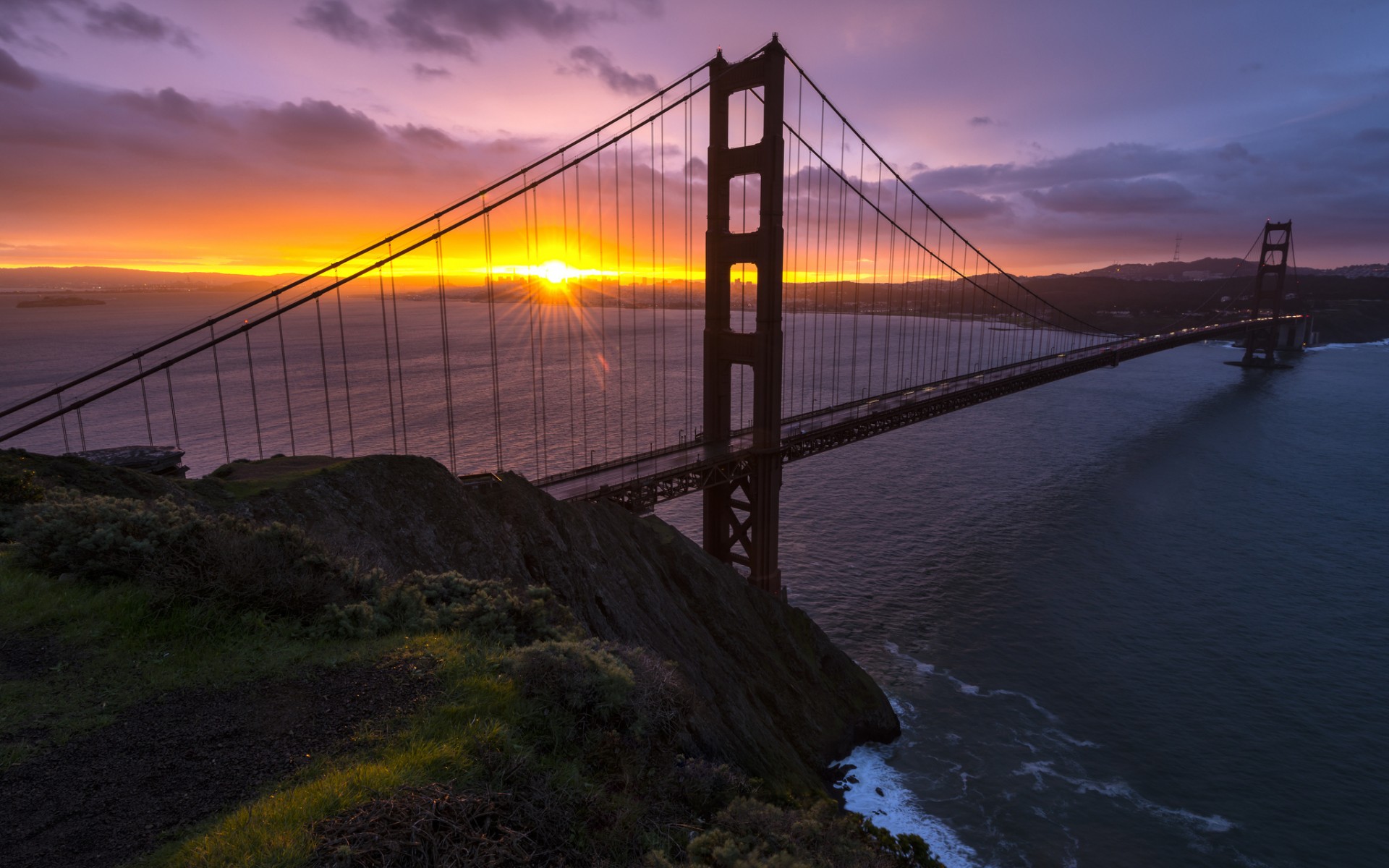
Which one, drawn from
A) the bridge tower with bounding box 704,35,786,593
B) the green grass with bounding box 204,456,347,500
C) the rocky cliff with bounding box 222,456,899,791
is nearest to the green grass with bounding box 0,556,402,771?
the rocky cliff with bounding box 222,456,899,791

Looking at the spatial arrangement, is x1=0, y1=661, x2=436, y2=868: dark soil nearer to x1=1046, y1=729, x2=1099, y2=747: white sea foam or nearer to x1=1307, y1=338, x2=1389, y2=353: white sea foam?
x1=1046, y1=729, x2=1099, y2=747: white sea foam

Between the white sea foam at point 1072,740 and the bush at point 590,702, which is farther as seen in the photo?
the white sea foam at point 1072,740

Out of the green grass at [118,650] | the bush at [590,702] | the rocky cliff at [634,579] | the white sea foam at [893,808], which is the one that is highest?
the green grass at [118,650]

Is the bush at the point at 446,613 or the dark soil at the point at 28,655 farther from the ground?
the dark soil at the point at 28,655

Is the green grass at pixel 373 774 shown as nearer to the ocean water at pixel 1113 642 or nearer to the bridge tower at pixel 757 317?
the ocean water at pixel 1113 642

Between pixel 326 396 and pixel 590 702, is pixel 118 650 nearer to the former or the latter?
pixel 590 702

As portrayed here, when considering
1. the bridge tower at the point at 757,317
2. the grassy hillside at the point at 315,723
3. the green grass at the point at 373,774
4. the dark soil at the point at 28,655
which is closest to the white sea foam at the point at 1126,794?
the bridge tower at the point at 757,317
